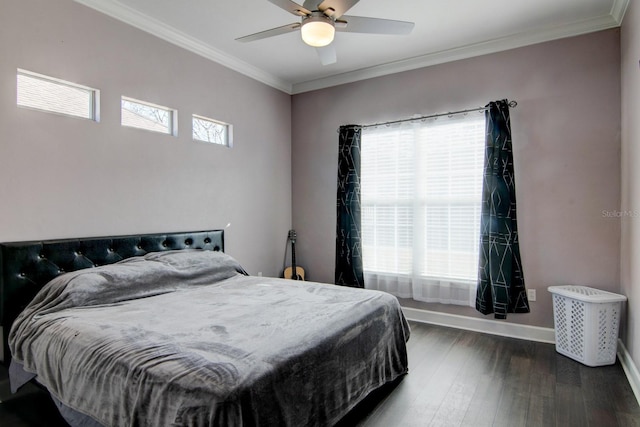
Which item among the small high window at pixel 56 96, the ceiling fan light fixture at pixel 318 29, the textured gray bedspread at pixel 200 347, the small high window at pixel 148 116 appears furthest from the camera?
the small high window at pixel 148 116

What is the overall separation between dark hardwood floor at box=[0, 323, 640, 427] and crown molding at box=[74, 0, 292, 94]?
2627 millimetres

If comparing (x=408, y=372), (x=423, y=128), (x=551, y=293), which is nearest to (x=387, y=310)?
(x=408, y=372)

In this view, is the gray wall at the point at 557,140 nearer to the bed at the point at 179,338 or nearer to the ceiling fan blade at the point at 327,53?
the ceiling fan blade at the point at 327,53

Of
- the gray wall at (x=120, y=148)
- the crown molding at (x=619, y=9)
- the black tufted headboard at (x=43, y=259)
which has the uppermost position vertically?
the crown molding at (x=619, y=9)

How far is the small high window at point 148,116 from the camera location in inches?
115

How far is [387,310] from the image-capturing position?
247 cm

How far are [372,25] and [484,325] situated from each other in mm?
2910

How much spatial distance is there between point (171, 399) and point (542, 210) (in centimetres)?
329

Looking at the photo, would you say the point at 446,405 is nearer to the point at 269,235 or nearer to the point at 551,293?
the point at 551,293

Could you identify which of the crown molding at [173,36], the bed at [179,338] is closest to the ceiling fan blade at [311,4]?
the crown molding at [173,36]

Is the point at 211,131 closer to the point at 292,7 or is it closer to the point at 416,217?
the point at 292,7

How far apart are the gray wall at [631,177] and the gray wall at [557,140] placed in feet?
0.43

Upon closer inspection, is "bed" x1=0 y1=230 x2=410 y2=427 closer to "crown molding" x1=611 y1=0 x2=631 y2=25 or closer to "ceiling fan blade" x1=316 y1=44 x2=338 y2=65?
"ceiling fan blade" x1=316 y1=44 x2=338 y2=65

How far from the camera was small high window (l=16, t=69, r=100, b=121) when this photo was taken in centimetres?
234
